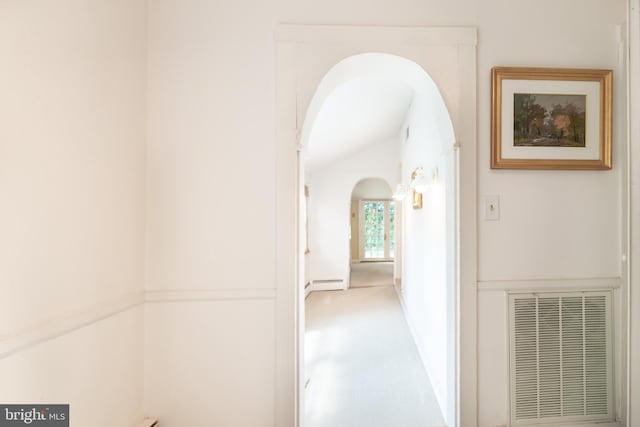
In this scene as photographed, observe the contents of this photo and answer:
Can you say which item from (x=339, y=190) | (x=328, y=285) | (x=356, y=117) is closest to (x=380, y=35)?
(x=356, y=117)

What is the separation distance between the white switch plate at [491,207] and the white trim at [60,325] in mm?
1866

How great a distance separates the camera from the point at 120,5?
1281 millimetres

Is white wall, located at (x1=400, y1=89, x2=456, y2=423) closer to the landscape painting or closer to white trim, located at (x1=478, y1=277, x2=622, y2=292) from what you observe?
white trim, located at (x1=478, y1=277, x2=622, y2=292)

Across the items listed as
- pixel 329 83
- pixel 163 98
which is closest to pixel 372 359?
pixel 329 83

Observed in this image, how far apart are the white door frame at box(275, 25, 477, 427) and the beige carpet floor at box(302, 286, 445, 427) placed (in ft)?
2.12

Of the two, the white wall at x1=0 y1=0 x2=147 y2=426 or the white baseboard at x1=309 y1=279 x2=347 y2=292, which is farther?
the white baseboard at x1=309 y1=279 x2=347 y2=292

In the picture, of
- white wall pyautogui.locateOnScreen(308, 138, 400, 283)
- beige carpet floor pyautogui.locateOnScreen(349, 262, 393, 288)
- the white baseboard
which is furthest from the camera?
beige carpet floor pyautogui.locateOnScreen(349, 262, 393, 288)

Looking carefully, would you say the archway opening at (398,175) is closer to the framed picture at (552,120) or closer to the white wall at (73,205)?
the framed picture at (552,120)

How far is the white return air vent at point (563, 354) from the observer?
1.50 m

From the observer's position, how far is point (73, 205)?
3.42 feet

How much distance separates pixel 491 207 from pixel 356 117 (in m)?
2.87

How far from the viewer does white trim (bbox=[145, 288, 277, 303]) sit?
4.81ft

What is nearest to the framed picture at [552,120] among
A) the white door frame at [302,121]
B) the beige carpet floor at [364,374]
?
the white door frame at [302,121]

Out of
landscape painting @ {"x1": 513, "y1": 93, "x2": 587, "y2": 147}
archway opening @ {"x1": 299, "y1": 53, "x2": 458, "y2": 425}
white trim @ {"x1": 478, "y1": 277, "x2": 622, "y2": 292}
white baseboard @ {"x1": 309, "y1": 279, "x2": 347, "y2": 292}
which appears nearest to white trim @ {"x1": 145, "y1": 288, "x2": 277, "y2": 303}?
archway opening @ {"x1": 299, "y1": 53, "x2": 458, "y2": 425}
